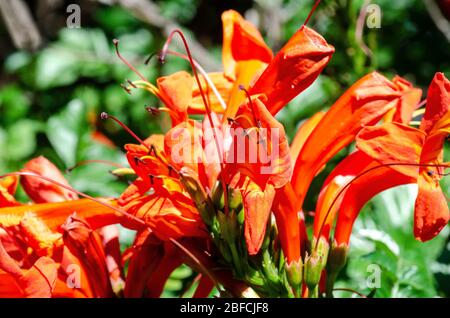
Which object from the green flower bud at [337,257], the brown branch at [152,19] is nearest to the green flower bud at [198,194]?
the green flower bud at [337,257]

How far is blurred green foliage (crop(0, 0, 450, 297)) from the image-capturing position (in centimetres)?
230

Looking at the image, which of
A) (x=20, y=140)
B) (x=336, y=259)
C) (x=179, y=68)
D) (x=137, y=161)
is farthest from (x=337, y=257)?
(x=179, y=68)

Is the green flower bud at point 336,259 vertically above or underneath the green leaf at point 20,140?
above

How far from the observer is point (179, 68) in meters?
3.84

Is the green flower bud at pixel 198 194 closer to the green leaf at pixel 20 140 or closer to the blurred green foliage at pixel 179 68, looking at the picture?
the blurred green foliage at pixel 179 68

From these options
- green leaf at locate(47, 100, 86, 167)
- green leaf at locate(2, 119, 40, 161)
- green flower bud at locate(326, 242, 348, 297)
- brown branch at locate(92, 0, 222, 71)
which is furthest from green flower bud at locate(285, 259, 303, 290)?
brown branch at locate(92, 0, 222, 71)

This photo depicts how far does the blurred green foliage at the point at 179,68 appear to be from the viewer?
2305mm

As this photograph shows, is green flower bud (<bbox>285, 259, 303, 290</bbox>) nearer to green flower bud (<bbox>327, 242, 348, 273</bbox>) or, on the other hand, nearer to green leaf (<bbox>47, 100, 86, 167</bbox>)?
green flower bud (<bbox>327, 242, 348, 273</bbox>)

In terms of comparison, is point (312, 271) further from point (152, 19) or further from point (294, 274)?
point (152, 19)

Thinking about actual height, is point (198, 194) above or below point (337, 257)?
above

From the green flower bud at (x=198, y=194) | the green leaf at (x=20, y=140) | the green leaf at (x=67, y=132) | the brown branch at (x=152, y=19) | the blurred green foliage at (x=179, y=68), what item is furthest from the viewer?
the brown branch at (x=152, y=19)

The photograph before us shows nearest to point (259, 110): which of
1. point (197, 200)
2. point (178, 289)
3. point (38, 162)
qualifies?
point (197, 200)

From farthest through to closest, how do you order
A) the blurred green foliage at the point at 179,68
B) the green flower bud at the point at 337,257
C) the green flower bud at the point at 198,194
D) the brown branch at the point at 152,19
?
1. the brown branch at the point at 152,19
2. the blurred green foliage at the point at 179,68
3. the green flower bud at the point at 337,257
4. the green flower bud at the point at 198,194

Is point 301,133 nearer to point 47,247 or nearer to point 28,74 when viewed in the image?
point 47,247
